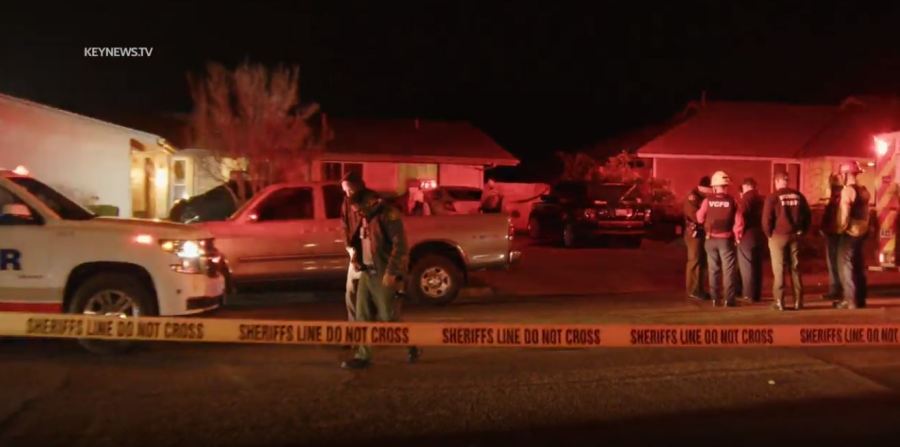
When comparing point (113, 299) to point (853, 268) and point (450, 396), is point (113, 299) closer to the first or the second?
point (450, 396)

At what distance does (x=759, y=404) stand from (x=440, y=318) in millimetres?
5248

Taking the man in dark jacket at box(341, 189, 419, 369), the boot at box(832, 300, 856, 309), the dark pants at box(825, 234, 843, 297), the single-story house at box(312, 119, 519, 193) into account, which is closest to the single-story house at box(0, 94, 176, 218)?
the single-story house at box(312, 119, 519, 193)

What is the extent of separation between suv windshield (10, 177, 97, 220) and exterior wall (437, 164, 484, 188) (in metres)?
21.1

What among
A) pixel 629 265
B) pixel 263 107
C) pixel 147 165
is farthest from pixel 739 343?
pixel 147 165

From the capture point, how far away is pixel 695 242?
1324 cm

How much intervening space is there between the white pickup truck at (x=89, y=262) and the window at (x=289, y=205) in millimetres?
3639

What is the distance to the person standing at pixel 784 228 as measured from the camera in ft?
39.1

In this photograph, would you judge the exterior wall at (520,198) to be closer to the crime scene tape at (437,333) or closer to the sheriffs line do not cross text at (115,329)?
the crime scene tape at (437,333)

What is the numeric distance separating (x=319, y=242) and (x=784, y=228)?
19.9 feet

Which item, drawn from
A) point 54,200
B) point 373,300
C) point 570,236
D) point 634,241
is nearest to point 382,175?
point 570,236

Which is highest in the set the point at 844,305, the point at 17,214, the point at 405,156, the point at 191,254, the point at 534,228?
the point at 405,156

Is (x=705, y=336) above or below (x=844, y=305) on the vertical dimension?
above

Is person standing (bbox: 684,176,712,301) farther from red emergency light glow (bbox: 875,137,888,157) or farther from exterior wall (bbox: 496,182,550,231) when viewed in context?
exterior wall (bbox: 496,182,550,231)

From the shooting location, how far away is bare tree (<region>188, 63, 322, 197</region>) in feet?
76.0
